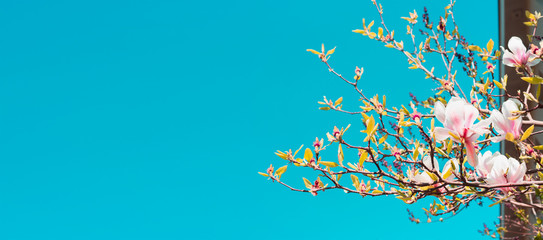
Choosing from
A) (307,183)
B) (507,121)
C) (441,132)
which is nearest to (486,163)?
(507,121)

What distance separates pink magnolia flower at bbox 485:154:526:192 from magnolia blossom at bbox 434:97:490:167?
20 centimetres

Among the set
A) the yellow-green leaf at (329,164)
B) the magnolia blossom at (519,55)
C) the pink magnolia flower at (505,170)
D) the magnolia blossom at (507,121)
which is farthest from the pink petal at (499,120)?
the yellow-green leaf at (329,164)

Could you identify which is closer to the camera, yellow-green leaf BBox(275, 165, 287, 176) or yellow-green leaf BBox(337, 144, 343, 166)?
yellow-green leaf BBox(337, 144, 343, 166)

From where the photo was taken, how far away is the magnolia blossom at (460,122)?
1558 mm

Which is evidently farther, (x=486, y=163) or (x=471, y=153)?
(x=486, y=163)

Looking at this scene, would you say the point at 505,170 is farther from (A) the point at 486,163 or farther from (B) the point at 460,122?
(B) the point at 460,122

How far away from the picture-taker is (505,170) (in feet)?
5.87

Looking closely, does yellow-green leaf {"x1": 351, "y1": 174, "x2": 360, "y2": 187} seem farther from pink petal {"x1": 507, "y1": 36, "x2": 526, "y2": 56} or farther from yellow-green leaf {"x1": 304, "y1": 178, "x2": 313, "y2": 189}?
pink petal {"x1": 507, "y1": 36, "x2": 526, "y2": 56}

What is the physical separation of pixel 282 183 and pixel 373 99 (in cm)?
102

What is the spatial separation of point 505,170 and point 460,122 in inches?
15.1

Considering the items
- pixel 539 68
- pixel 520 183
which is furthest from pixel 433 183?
pixel 539 68

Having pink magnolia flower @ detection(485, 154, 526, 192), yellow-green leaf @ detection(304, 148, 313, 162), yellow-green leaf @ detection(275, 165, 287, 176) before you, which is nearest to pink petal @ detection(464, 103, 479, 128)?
pink magnolia flower @ detection(485, 154, 526, 192)

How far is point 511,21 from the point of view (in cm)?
796

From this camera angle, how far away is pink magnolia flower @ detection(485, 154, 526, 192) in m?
1.78
